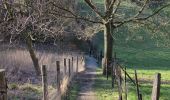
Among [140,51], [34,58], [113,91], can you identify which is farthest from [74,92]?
[140,51]

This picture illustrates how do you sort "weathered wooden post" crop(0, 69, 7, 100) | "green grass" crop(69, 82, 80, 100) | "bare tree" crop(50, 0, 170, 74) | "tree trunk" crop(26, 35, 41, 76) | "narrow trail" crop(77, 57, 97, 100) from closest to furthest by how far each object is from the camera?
"weathered wooden post" crop(0, 69, 7, 100) < "green grass" crop(69, 82, 80, 100) < "narrow trail" crop(77, 57, 97, 100) < "tree trunk" crop(26, 35, 41, 76) < "bare tree" crop(50, 0, 170, 74)

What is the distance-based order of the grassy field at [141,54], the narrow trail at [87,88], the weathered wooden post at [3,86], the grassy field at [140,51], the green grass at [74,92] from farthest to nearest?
the grassy field at [140,51] → the grassy field at [141,54] → the narrow trail at [87,88] → the green grass at [74,92] → the weathered wooden post at [3,86]

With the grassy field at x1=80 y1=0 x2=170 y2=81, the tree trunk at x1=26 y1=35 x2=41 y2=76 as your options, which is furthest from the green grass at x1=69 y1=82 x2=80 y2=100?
the grassy field at x1=80 y1=0 x2=170 y2=81

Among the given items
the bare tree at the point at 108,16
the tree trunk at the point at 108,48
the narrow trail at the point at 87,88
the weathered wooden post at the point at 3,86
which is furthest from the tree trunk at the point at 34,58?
the weathered wooden post at the point at 3,86

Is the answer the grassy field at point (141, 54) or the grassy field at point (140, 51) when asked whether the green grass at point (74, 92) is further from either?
the grassy field at point (140, 51)

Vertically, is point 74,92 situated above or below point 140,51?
below

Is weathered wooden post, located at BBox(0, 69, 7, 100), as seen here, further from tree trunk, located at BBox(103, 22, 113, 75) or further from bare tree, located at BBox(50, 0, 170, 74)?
tree trunk, located at BBox(103, 22, 113, 75)

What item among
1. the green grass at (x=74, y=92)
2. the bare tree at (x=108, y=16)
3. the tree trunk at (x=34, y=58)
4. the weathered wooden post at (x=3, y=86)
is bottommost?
the green grass at (x=74, y=92)

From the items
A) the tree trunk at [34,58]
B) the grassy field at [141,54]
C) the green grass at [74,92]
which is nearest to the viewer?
the green grass at [74,92]

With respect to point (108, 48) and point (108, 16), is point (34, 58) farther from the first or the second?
point (108, 48)

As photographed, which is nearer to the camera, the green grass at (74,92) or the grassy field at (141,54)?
the green grass at (74,92)

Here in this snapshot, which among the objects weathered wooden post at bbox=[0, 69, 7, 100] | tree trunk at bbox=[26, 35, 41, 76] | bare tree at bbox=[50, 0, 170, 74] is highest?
bare tree at bbox=[50, 0, 170, 74]

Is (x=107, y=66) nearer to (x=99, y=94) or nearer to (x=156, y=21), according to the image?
(x=156, y=21)

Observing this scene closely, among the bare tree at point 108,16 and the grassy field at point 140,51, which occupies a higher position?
the bare tree at point 108,16
